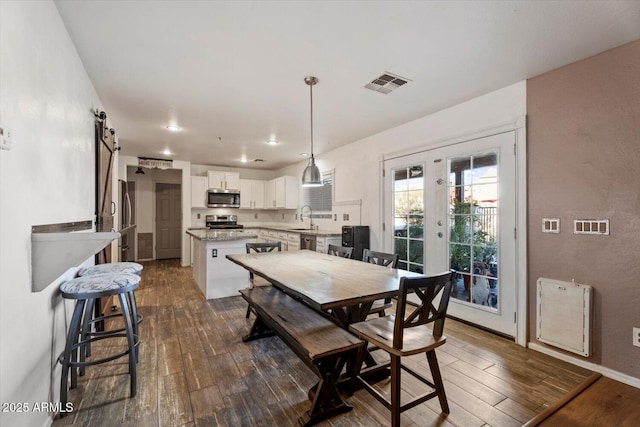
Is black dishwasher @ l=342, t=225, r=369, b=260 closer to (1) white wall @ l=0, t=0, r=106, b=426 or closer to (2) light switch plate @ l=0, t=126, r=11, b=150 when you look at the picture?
(1) white wall @ l=0, t=0, r=106, b=426

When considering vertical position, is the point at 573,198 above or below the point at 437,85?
below

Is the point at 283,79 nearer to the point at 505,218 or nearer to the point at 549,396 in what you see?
the point at 505,218

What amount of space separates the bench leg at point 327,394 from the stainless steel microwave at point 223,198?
228 inches

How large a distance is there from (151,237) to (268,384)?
6.73 meters

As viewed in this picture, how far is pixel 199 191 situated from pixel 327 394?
236 inches

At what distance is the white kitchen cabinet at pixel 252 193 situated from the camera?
7414 millimetres

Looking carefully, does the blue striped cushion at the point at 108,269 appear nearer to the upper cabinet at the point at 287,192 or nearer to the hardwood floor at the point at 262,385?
the hardwood floor at the point at 262,385

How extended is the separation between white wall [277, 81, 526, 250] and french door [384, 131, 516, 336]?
167mm

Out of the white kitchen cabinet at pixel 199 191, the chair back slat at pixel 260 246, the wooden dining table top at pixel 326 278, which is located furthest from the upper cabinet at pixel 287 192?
the wooden dining table top at pixel 326 278

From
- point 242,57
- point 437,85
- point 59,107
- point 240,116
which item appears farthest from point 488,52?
point 59,107

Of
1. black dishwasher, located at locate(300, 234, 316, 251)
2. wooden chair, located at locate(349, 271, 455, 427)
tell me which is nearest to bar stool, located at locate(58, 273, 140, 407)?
wooden chair, located at locate(349, 271, 455, 427)

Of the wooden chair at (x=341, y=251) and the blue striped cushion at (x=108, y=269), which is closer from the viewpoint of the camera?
the blue striped cushion at (x=108, y=269)

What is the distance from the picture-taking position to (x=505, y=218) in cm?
288

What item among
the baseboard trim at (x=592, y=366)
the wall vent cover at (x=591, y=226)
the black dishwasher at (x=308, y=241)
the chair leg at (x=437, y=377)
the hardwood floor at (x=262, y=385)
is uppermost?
the wall vent cover at (x=591, y=226)
